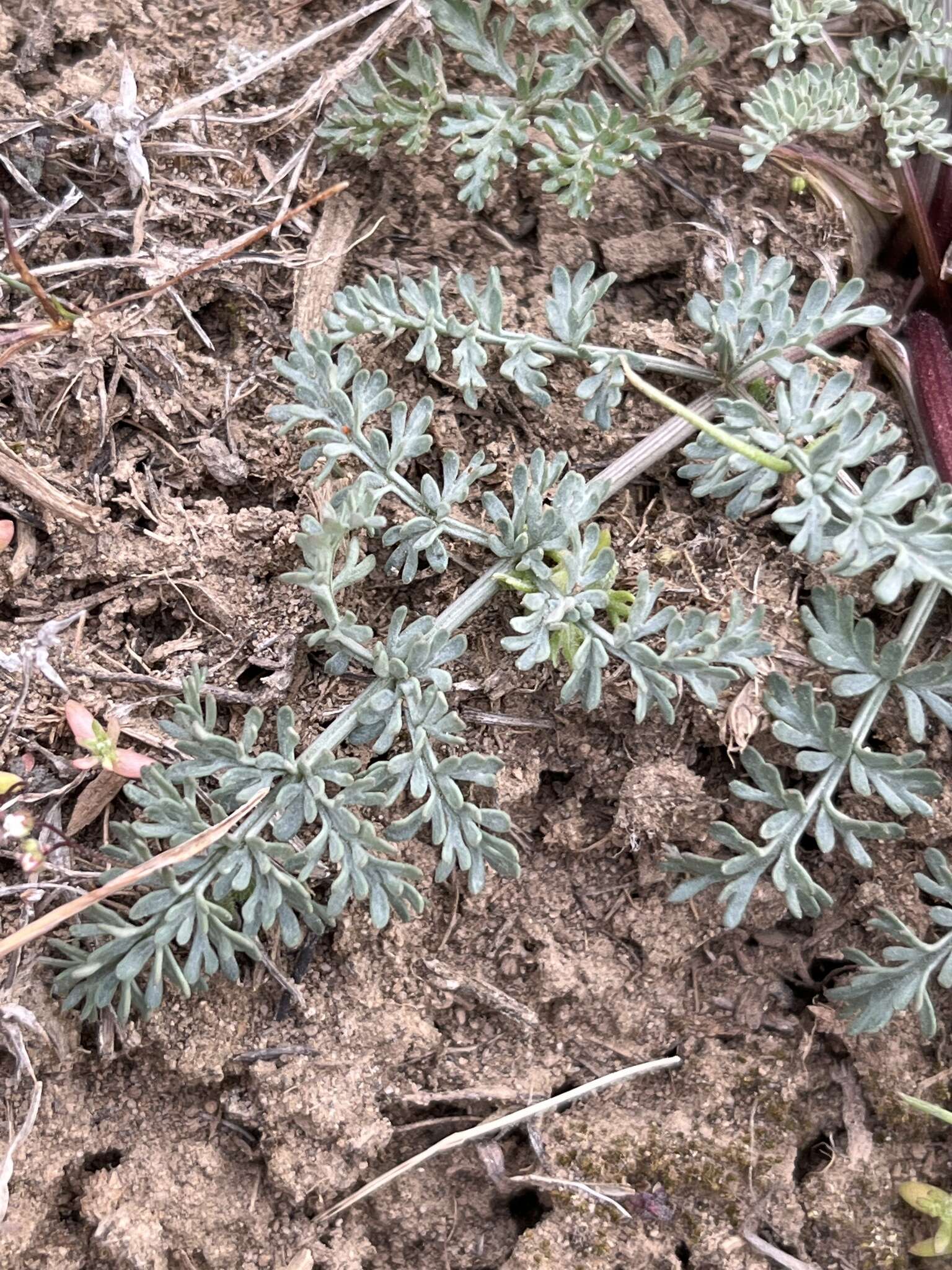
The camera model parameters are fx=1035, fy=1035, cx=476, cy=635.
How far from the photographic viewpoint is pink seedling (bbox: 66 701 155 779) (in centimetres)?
217

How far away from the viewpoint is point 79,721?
2.24m

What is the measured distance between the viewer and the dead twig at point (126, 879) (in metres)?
2.07

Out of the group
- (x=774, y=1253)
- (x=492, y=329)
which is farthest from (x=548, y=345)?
(x=774, y=1253)

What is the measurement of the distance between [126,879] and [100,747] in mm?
281

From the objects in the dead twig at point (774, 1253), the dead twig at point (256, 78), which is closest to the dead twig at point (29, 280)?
the dead twig at point (256, 78)

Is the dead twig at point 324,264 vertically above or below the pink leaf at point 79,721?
above

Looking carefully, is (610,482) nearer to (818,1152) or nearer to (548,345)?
(548,345)

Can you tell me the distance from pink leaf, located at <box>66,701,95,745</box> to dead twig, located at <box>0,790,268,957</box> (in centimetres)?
30

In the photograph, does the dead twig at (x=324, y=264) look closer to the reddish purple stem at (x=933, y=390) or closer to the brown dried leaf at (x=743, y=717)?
the brown dried leaf at (x=743, y=717)

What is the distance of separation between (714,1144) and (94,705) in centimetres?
170

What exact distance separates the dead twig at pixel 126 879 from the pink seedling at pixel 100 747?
0.67 feet

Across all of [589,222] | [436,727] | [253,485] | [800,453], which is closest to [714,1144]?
[436,727]

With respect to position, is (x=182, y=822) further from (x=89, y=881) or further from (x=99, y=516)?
(x=99, y=516)

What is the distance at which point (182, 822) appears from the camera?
2.15 metres
